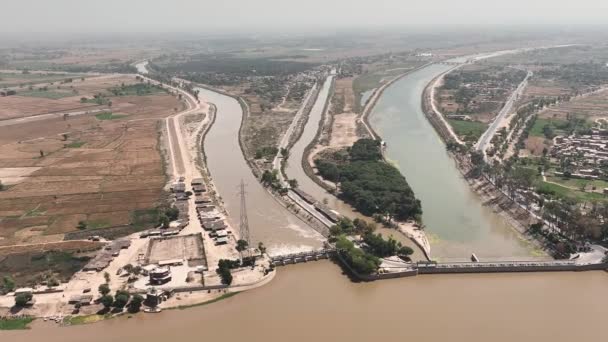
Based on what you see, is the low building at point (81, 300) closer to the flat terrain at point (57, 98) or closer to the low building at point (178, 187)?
the low building at point (178, 187)

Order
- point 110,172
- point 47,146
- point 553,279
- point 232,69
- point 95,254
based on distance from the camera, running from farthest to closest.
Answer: point 232,69 → point 47,146 → point 110,172 → point 95,254 → point 553,279

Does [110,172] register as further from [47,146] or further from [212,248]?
[212,248]

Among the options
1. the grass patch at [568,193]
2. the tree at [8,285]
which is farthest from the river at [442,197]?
the tree at [8,285]

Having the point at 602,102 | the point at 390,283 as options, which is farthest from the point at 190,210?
the point at 602,102

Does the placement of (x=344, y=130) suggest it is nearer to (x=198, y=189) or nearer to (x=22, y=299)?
(x=198, y=189)

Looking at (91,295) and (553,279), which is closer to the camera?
(91,295)

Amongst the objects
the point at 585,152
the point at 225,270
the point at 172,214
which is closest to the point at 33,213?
the point at 172,214
